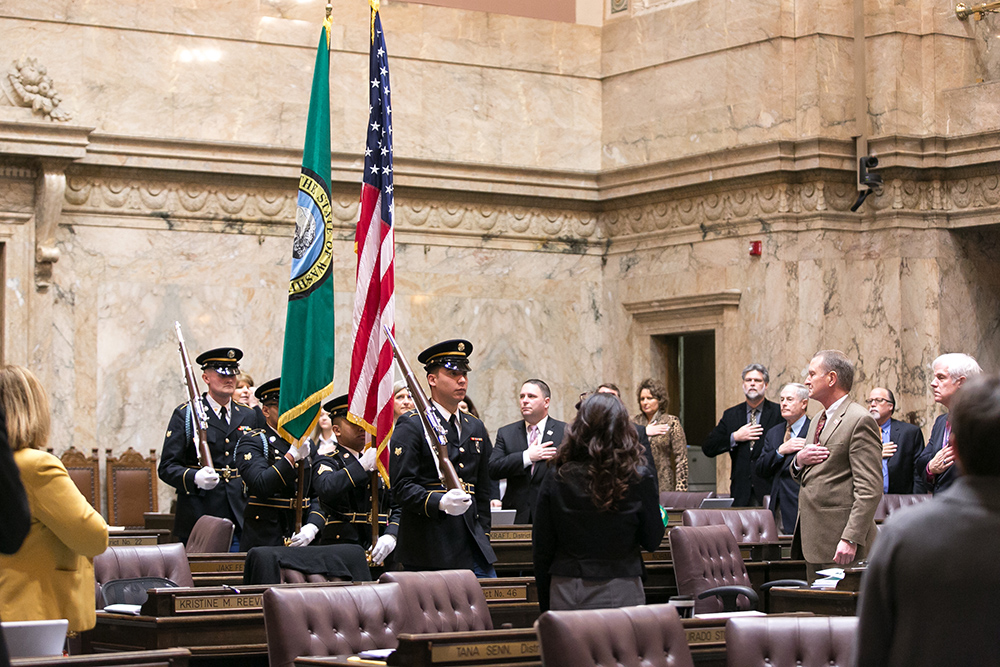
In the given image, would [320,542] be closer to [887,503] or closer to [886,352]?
[887,503]

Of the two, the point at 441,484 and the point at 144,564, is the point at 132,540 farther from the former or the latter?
the point at 441,484

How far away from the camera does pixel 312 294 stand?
313 inches

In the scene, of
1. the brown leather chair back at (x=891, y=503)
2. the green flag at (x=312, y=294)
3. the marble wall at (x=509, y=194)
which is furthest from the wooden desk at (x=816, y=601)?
the marble wall at (x=509, y=194)

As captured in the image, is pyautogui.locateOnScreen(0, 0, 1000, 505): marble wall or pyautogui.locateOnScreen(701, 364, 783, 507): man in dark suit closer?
pyautogui.locateOnScreen(701, 364, 783, 507): man in dark suit

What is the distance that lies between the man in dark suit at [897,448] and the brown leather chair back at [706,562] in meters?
2.99

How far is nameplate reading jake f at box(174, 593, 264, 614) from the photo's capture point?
5.65 m

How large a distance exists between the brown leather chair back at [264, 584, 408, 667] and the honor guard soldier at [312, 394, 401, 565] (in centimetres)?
190

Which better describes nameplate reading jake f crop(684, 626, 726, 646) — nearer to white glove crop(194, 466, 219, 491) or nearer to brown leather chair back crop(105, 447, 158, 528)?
white glove crop(194, 466, 219, 491)

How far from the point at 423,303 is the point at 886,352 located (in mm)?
4347

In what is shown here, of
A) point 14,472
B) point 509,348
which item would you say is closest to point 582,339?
point 509,348

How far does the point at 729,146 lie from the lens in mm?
13977

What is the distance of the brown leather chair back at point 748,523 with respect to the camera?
29.3 feet

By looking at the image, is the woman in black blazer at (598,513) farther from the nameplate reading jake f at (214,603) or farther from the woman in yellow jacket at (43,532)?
the woman in yellow jacket at (43,532)

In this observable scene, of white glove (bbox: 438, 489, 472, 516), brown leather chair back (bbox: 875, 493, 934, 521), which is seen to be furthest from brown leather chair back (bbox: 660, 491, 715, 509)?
white glove (bbox: 438, 489, 472, 516)
